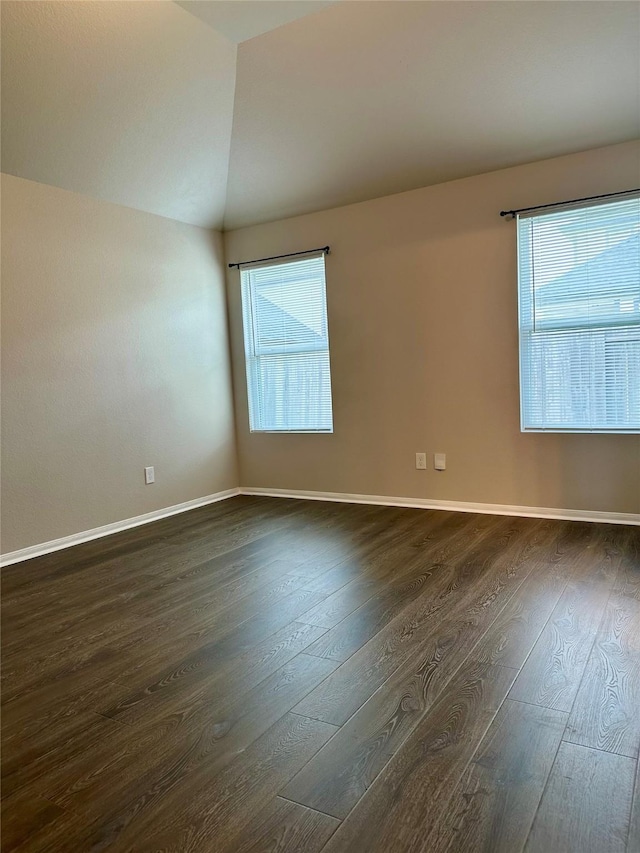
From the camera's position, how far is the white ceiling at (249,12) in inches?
117

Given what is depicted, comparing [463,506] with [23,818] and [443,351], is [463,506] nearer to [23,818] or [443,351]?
[443,351]

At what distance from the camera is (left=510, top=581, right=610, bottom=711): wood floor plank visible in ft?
5.89

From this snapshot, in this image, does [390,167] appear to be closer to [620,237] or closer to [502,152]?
[502,152]

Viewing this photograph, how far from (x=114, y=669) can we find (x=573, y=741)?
1.53 meters

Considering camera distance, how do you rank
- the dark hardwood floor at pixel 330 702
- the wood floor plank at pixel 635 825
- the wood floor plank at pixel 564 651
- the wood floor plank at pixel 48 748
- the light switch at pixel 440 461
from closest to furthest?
the wood floor plank at pixel 635 825
the dark hardwood floor at pixel 330 702
the wood floor plank at pixel 48 748
the wood floor plank at pixel 564 651
the light switch at pixel 440 461

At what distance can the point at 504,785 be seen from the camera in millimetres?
1403

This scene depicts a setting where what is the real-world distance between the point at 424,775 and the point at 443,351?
3141 mm

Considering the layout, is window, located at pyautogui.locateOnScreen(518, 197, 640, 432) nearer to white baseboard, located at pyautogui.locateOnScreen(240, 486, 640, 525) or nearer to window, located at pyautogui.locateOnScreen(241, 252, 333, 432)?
white baseboard, located at pyautogui.locateOnScreen(240, 486, 640, 525)

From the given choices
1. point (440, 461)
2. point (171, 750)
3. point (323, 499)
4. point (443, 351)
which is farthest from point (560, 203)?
point (171, 750)

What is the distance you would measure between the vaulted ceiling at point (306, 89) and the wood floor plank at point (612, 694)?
111 inches

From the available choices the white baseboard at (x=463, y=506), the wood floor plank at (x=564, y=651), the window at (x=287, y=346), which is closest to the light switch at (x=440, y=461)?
the white baseboard at (x=463, y=506)

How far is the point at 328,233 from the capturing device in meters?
4.64

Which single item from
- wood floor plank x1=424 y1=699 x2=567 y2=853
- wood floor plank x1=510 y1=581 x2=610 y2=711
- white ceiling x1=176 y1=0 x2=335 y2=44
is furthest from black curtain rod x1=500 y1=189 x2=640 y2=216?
wood floor plank x1=424 y1=699 x2=567 y2=853

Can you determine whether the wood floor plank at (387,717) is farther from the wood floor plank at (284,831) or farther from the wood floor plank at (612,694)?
the wood floor plank at (612,694)
